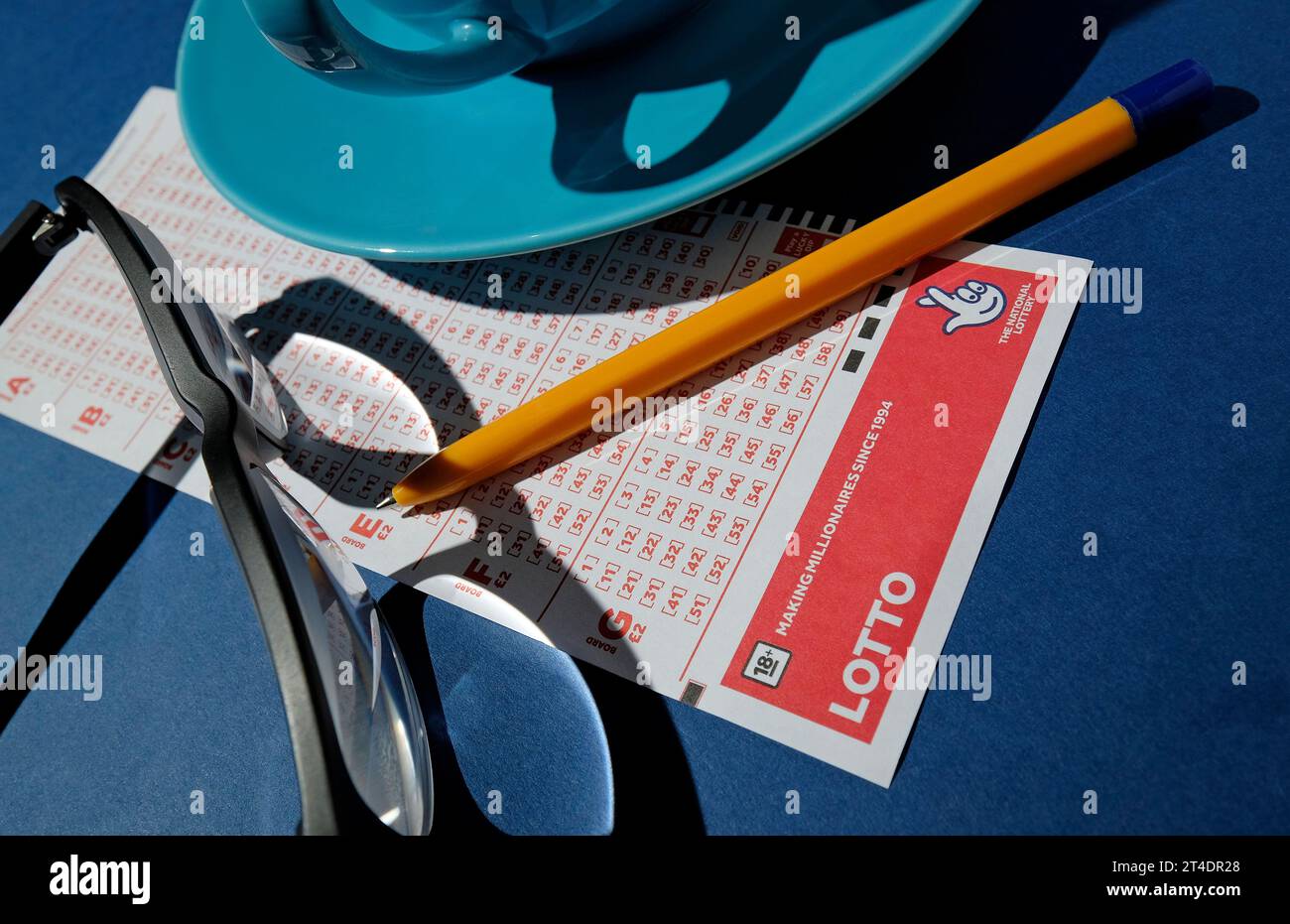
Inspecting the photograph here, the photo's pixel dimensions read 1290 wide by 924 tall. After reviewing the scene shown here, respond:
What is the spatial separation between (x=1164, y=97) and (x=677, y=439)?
217 millimetres

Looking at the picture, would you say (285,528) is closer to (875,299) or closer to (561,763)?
(561,763)

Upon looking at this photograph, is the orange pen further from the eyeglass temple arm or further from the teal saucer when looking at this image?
the eyeglass temple arm

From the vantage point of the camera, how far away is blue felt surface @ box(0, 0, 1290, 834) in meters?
0.27

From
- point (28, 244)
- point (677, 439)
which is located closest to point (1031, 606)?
point (677, 439)

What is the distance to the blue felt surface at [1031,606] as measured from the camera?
0.90ft

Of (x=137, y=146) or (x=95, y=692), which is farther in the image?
(x=137, y=146)

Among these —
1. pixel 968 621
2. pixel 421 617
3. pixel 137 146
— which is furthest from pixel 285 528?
pixel 137 146

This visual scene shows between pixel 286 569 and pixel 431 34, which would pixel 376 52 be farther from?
pixel 286 569

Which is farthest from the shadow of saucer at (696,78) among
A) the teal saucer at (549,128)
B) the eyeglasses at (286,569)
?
the eyeglasses at (286,569)

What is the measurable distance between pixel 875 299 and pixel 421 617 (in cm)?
20

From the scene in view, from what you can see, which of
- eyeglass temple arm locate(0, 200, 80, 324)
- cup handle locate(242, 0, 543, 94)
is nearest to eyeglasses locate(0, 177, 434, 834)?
eyeglass temple arm locate(0, 200, 80, 324)

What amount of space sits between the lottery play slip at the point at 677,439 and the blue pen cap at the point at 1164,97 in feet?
0.20
